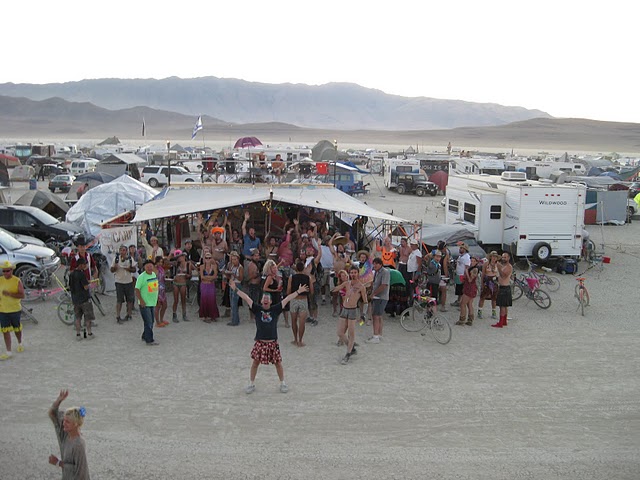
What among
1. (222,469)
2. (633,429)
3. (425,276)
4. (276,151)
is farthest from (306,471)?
(276,151)

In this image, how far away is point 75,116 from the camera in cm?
18950

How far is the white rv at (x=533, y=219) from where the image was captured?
635 inches

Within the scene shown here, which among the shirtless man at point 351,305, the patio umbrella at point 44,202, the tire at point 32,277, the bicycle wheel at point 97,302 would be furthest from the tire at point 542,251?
the patio umbrella at point 44,202

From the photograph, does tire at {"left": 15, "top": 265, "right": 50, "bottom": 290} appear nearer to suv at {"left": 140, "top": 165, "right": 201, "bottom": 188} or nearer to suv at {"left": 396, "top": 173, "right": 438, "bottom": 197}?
suv at {"left": 140, "top": 165, "right": 201, "bottom": 188}

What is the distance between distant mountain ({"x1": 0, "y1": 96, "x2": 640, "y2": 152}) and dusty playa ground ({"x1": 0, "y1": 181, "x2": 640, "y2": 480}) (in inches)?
4745

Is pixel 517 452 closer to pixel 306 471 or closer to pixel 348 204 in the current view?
pixel 306 471

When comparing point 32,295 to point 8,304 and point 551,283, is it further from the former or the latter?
point 551,283

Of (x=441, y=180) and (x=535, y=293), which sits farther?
(x=441, y=180)

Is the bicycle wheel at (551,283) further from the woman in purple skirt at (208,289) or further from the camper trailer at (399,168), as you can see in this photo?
the camper trailer at (399,168)

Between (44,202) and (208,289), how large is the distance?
12760 mm

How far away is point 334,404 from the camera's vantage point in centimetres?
780

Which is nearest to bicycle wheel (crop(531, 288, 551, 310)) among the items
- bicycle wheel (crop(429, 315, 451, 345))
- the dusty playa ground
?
the dusty playa ground

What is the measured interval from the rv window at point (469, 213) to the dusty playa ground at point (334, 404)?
6417 millimetres

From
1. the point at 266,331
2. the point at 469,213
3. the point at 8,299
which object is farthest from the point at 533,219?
the point at 8,299
